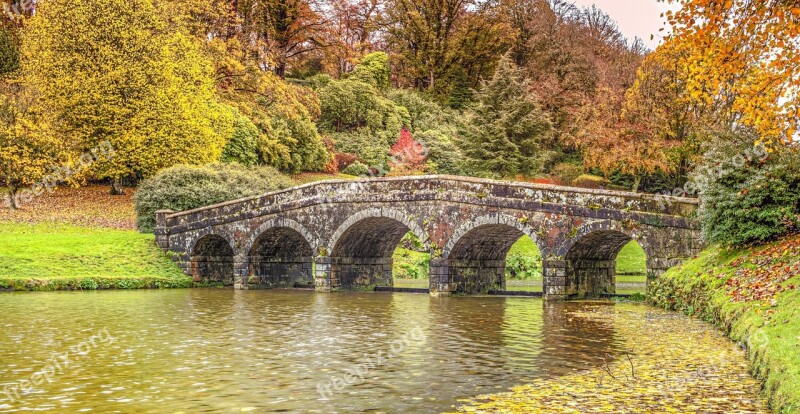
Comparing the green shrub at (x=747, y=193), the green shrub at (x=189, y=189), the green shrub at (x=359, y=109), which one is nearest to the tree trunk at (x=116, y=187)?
the green shrub at (x=189, y=189)

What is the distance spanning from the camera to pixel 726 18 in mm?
13664

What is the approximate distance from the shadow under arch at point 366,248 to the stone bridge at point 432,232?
0.14 ft

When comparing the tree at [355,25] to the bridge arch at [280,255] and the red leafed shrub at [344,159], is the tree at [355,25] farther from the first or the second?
the bridge arch at [280,255]

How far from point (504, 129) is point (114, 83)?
20.9 meters

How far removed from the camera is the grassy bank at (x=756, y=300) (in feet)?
30.9

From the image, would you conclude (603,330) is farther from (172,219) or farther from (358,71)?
(358,71)

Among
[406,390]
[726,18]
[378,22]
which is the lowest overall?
[406,390]

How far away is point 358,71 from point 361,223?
33.7 meters

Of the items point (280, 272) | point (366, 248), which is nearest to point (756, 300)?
point (366, 248)

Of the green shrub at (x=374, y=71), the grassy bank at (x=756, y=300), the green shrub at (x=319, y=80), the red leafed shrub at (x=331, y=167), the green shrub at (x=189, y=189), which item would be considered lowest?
the grassy bank at (x=756, y=300)

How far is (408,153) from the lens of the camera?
53250mm

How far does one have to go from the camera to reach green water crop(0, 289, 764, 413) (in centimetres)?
1019

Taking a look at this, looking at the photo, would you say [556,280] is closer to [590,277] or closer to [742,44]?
[590,277]

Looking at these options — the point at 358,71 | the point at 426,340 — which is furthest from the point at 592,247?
the point at 358,71
